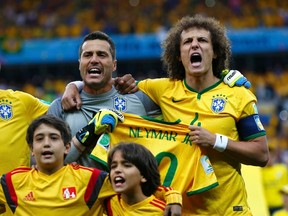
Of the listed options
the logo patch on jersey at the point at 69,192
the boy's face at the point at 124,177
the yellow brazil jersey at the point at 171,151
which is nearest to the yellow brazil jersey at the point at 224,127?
the yellow brazil jersey at the point at 171,151

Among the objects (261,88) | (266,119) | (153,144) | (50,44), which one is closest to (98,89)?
(153,144)

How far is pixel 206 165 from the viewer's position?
4.95m

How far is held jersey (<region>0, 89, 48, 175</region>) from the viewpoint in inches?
210

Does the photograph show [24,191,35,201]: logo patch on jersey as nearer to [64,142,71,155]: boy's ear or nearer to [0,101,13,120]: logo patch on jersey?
[64,142,71,155]: boy's ear

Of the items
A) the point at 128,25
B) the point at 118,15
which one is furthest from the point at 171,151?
the point at 118,15

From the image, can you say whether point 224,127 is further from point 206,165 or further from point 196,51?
point 196,51

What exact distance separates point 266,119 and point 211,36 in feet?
50.1

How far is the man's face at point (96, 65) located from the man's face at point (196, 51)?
20.3 inches

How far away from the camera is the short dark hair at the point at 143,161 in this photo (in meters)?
4.63

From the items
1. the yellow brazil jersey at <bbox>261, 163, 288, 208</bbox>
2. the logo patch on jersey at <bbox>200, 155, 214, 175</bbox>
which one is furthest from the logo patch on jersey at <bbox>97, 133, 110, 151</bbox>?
the yellow brazil jersey at <bbox>261, 163, 288, 208</bbox>

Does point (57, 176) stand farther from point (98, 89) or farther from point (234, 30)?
point (234, 30)

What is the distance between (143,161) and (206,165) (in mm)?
505

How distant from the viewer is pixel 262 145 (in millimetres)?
5016

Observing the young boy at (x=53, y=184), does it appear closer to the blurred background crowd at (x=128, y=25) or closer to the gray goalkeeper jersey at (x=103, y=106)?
the gray goalkeeper jersey at (x=103, y=106)
